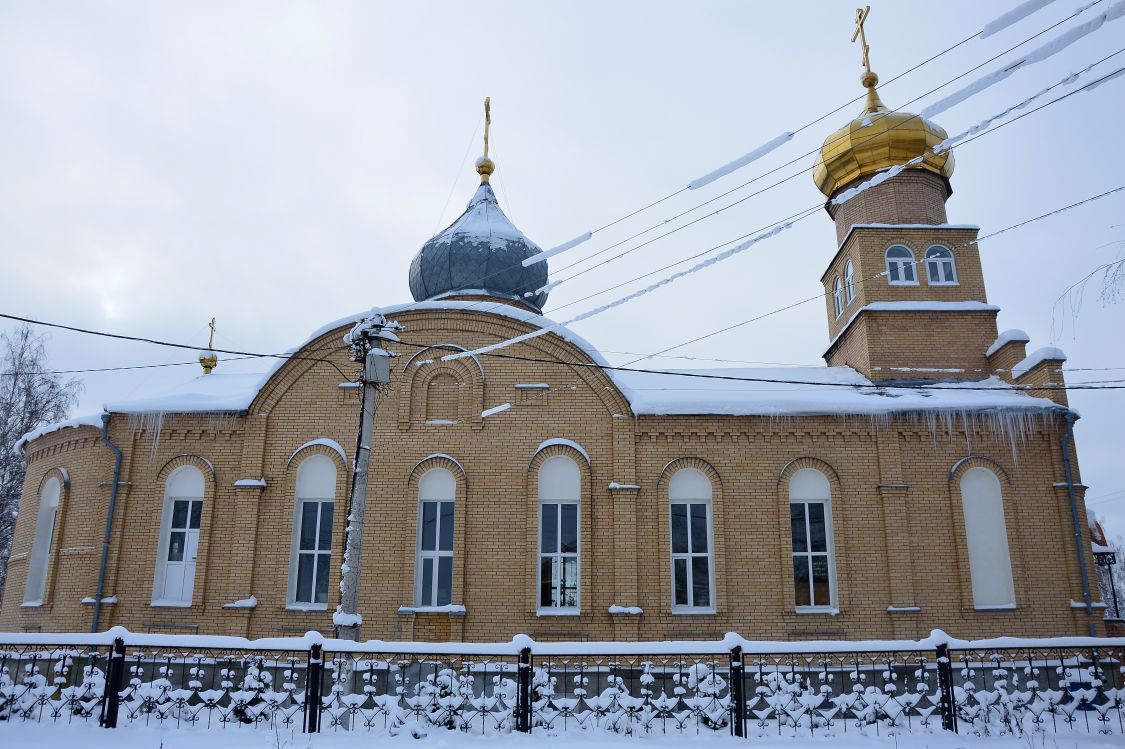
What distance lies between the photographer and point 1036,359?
532 inches

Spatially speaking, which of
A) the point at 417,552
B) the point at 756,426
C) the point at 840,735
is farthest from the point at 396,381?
the point at 840,735

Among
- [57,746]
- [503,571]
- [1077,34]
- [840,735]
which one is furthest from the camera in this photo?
[503,571]

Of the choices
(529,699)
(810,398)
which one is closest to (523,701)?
(529,699)

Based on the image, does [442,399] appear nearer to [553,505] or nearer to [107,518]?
[553,505]

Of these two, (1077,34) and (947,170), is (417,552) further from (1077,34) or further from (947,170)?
(947,170)

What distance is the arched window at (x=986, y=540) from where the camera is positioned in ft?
41.9

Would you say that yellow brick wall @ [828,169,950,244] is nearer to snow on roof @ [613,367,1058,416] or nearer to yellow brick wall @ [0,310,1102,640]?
snow on roof @ [613,367,1058,416]

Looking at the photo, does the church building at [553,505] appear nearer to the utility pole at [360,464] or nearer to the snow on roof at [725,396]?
the snow on roof at [725,396]

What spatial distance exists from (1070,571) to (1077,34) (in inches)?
397

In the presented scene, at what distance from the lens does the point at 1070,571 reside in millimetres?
12711

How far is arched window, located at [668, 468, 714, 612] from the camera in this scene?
12680 mm

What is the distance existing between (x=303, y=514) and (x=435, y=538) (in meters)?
2.06

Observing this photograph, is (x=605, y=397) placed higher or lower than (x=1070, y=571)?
higher

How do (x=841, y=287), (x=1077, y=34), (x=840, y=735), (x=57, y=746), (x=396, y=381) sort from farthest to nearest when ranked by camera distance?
(x=841, y=287) → (x=396, y=381) → (x=840, y=735) → (x=57, y=746) → (x=1077, y=34)
